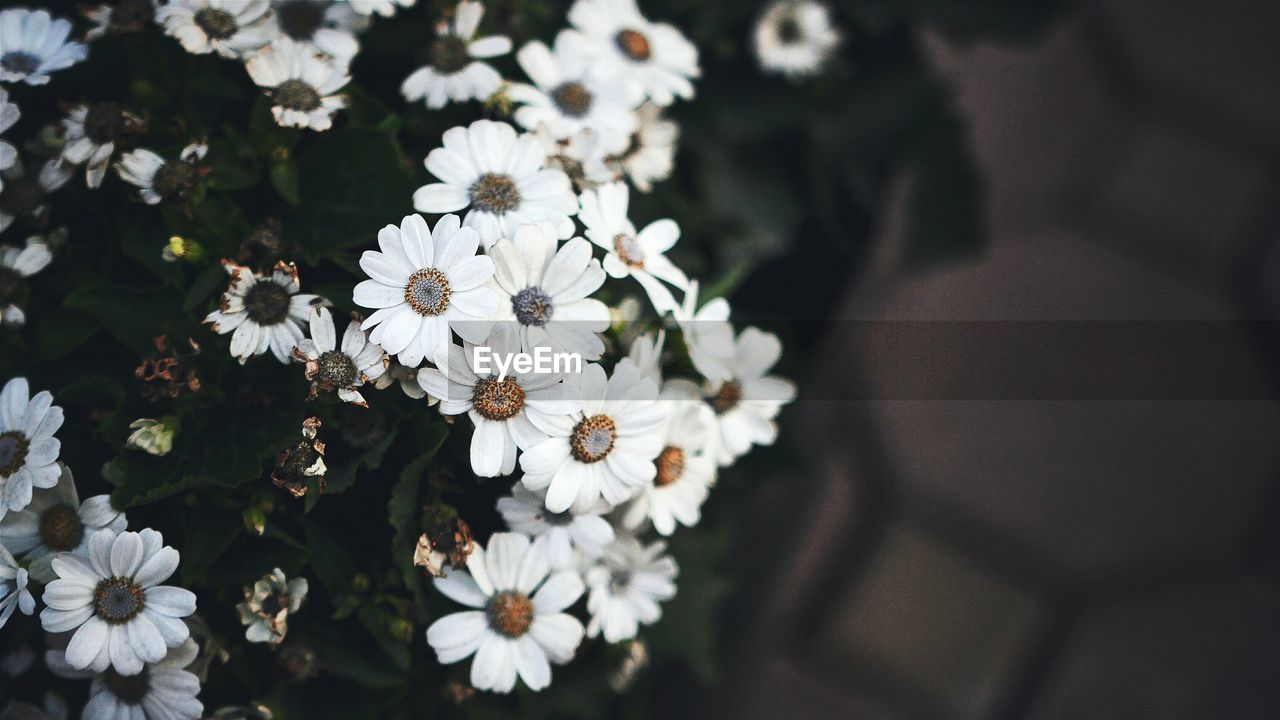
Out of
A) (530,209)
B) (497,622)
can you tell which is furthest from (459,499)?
(530,209)

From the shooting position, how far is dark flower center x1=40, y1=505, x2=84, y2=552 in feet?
1.72

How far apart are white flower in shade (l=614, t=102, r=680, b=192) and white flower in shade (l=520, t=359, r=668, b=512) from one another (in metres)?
0.22

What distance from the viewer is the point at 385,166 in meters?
0.58

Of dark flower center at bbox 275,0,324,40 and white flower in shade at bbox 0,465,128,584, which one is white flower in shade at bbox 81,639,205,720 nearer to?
white flower in shade at bbox 0,465,128,584

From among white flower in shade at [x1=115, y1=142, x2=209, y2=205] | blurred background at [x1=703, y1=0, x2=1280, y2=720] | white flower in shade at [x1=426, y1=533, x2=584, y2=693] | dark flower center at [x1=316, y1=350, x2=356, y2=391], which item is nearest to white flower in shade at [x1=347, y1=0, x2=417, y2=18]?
white flower in shade at [x1=115, y1=142, x2=209, y2=205]

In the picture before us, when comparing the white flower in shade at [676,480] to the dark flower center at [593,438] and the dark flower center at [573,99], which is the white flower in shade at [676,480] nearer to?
the dark flower center at [593,438]

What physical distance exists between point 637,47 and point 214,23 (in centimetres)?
29

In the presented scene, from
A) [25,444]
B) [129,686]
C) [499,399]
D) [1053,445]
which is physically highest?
[499,399]

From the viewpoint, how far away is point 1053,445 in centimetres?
138

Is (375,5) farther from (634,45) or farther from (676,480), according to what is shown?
(676,480)

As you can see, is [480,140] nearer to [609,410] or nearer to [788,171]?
[609,410]

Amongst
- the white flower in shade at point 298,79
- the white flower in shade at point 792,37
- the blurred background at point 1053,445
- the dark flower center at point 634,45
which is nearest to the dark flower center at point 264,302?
the white flower in shade at point 298,79

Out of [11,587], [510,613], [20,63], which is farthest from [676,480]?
[20,63]

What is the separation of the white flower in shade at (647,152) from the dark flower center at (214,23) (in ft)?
0.89
